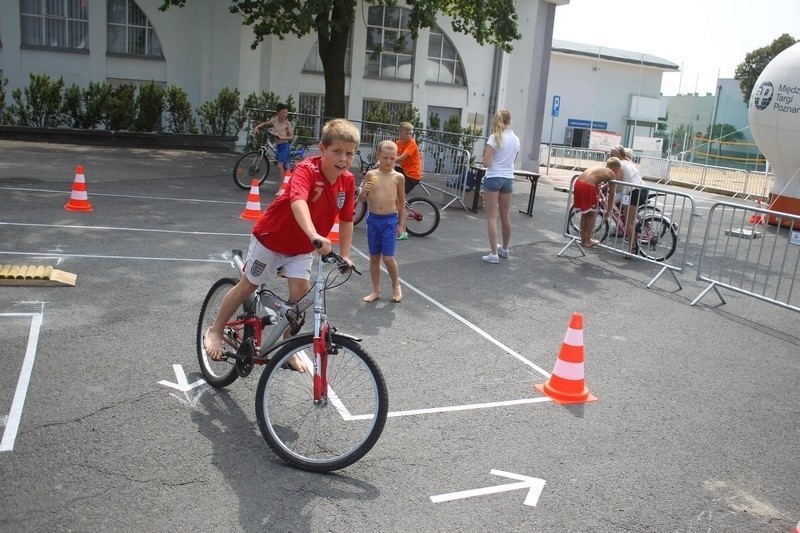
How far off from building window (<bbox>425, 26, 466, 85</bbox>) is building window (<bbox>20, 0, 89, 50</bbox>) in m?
12.6

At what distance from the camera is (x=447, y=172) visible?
16.4 meters

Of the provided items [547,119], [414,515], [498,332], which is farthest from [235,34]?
[547,119]

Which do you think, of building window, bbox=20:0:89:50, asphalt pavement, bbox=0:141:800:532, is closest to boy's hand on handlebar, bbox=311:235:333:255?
asphalt pavement, bbox=0:141:800:532

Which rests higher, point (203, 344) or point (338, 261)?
point (338, 261)

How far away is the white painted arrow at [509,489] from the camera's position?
161 inches

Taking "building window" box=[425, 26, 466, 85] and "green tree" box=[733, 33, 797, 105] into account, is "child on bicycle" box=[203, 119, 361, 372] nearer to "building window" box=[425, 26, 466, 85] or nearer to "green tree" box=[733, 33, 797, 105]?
"building window" box=[425, 26, 466, 85]

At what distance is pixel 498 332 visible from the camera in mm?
7324

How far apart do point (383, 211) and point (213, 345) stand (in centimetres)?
345

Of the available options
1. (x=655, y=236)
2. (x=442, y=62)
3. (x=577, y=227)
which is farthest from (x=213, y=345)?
(x=442, y=62)

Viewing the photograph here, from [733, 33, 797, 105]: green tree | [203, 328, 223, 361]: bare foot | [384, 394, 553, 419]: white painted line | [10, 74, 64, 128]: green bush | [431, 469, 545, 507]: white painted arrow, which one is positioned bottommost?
[431, 469, 545, 507]: white painted arrow

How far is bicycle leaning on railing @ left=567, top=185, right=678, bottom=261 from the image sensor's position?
11.3 m

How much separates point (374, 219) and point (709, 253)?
811 cm

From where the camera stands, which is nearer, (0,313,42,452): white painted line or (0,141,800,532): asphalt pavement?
(0,141,800,532): asphalt pavement

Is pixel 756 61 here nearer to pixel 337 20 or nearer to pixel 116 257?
pixel 337 20
